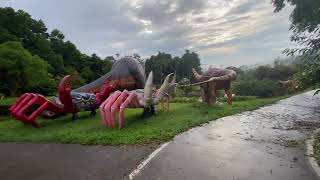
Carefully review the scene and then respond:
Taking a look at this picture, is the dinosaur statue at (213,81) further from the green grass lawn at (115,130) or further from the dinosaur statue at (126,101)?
the dinosaur statue at (126,101)

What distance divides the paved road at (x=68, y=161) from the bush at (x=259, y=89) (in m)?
23.9

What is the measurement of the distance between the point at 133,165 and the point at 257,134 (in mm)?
5130

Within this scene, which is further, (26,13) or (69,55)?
(69,55)

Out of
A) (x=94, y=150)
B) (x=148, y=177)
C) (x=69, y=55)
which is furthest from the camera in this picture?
(x=69, y=55)

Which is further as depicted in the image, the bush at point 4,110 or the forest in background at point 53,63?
the bush at point 4,110

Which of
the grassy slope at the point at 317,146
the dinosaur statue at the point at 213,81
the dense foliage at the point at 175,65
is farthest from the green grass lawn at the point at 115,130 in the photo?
the dense foliage at the point at 175,65

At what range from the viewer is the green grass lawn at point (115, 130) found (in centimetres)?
1173

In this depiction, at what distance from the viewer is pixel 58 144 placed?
1181 cm

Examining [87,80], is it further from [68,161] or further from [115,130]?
[68,161]

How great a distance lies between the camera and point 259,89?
32.8 meters

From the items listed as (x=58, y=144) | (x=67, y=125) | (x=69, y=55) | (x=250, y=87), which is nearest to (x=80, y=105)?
(x=67, y=125)

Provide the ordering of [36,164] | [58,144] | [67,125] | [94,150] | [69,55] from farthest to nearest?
1. [69,55]
2. [67,125]
3. [58,144]
4. [94,150]
5. [36,164]

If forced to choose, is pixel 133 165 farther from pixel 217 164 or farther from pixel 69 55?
pixel 69 55

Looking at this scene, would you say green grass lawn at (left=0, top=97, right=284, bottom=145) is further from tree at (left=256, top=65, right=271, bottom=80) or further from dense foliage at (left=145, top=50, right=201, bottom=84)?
dense foliage at (left=145, top=50, right=201, bottom=84)
